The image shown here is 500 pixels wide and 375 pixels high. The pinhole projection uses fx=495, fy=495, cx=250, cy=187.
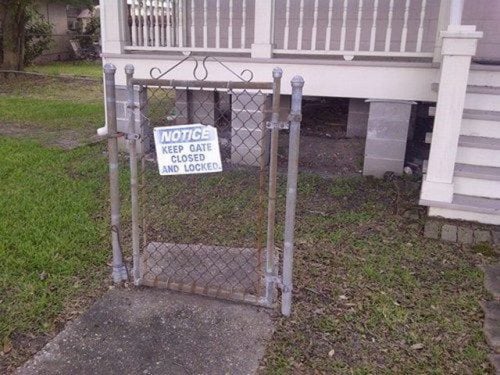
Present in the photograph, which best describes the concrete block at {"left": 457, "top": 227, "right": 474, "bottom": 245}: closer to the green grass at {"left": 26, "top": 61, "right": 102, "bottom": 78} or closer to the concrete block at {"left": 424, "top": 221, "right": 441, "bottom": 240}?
the concrete block at {"left": 424, "top": 221, "right": 441, "bottom": 240}

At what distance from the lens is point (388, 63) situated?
16.2 feet

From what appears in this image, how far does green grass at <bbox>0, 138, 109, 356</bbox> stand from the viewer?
2.95 metres

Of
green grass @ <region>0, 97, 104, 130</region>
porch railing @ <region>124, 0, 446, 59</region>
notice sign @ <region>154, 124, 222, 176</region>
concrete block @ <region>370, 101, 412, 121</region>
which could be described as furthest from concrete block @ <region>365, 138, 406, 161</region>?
green grass @ <region>0, 97, 104, 130</region>

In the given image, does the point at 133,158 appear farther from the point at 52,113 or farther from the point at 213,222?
the point at 52,113

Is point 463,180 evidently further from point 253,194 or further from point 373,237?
point 253,194

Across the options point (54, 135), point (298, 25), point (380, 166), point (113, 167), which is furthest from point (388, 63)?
point (54, 135)

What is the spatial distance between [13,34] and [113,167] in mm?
12771

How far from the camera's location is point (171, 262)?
3463mm

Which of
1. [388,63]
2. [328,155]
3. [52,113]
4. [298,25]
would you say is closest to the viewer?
[388,63]

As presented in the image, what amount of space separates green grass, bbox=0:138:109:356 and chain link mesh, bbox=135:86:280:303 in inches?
16.6

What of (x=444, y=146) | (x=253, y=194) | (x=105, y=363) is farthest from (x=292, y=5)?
(x=105, y=363)

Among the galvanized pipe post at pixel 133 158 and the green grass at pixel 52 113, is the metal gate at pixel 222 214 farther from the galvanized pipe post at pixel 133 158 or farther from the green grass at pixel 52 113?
the green grass at pixel 52 113

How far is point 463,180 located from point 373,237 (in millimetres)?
941

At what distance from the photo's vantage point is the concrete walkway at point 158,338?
2443 millimetres
